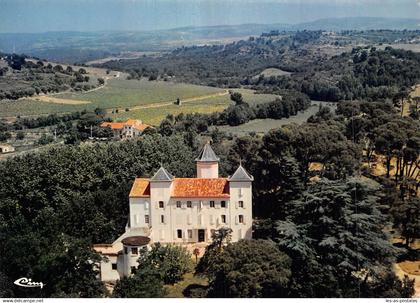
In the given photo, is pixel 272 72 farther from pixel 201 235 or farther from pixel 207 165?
pixel 201 235

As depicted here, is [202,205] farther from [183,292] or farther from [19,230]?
[19,230]

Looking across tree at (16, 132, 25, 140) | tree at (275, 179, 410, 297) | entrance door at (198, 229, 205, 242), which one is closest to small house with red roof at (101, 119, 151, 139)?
tree at (16, 132, 25, 140)

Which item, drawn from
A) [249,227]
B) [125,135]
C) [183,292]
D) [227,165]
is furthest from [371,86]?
[183,292]

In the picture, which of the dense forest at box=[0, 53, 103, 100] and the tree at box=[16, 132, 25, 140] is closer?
the tree at box=[16, 132, 25, 140]

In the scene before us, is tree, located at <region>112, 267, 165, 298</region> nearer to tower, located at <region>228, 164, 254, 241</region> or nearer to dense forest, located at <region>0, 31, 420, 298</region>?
dense forest, located at <region>0, 31, 420, 298</region>

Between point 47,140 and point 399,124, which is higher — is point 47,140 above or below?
below

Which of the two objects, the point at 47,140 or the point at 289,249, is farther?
the point at 47,140

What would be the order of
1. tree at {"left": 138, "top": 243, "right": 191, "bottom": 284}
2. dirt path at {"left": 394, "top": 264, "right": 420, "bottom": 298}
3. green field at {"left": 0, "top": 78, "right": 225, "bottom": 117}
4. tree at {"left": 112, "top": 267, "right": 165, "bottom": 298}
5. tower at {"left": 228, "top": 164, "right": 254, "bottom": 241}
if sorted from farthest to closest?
green field at {"left": 0, "top": 78, "right": 225, "bottom": 117} < tower at {"left": 228, "top": 164, "right": 254, "bottom": 241} < tree at {"left": 138, "top": 243, "right": 191, "bottom": 284} < dirt path at {"left": 394, "top": 264, "right": 420, "bottom": 298} < tree at {"left": 112, "top": 267, "right": 165, "bottom": 298}

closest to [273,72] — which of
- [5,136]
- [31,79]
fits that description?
[31,79]
